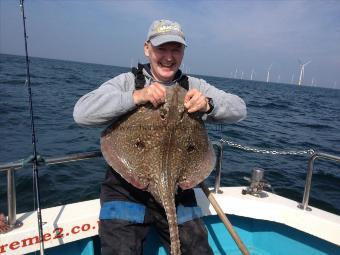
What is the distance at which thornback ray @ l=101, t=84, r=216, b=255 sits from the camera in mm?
2896

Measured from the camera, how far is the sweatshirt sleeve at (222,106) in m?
3.43

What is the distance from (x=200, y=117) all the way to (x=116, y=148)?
0.85 meters

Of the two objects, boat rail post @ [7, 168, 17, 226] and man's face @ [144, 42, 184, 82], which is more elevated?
man's face @ [144, 42, 184, 82]

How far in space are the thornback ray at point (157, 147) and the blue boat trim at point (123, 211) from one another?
417 millimetres

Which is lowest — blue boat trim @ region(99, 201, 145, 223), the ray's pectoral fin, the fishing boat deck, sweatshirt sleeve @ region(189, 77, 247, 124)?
the fishing boat deck

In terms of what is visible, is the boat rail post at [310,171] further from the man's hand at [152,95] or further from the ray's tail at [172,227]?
the man's hand at [152,95]

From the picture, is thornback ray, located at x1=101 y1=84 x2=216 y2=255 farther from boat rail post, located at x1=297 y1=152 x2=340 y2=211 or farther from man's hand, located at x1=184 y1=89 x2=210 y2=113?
boat rail post, located at x1=297 y1=152 x2=340 y2=211

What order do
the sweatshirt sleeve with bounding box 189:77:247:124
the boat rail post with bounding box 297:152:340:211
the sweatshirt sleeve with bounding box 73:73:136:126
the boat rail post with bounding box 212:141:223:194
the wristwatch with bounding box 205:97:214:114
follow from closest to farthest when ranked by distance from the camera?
the sweatshirt sleeve with bounding box 73:73:136:126, the wristwatch with bounding box 205:97:214:114, the sweatshirt sleeve with bounding box 189:77:247:124, the boat rail post with bounding box 297:152:340:211, the boat rail post with bounding box 212:141:223:194

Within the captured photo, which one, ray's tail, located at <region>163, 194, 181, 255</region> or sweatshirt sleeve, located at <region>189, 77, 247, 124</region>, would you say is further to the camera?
sweatshirt sleeve, located at <region>189, 77, 247, 124</region>

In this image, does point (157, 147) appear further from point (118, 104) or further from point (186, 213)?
point (186, 213)

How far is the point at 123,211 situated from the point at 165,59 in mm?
1587

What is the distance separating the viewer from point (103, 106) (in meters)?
3.03

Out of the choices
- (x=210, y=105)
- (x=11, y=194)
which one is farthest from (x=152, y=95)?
(x=11, y=194)

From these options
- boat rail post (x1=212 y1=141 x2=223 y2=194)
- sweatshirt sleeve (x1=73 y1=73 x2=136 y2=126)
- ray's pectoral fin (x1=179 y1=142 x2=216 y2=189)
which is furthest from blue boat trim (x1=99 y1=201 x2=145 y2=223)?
boat rail post (x1=212 y1=141 x2=223 y2=194)
